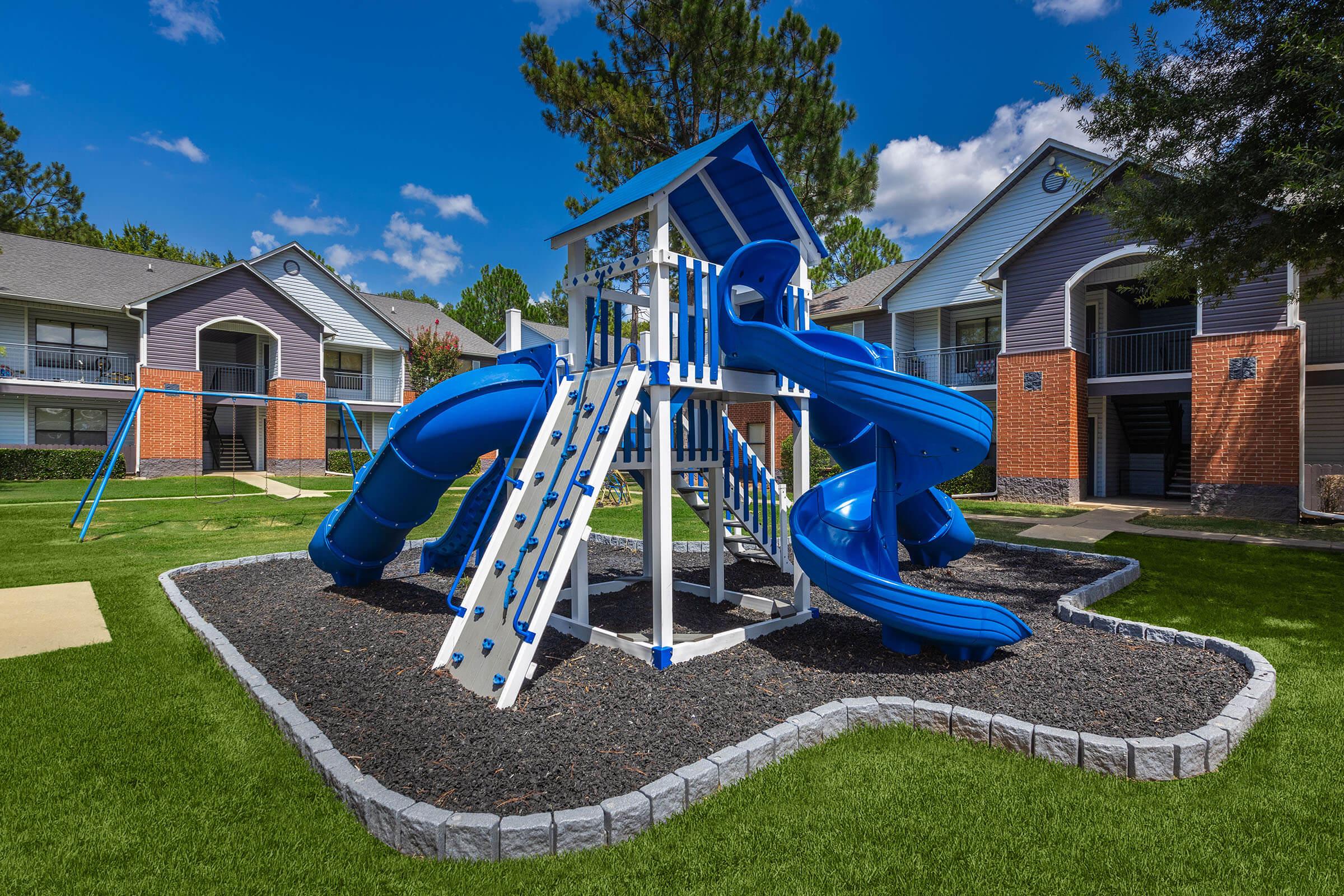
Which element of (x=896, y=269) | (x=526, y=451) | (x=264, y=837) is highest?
(x=896, y=269)

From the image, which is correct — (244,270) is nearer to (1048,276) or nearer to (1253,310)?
(1048,276)

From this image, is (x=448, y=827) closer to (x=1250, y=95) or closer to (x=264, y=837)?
(x=264, y=837)

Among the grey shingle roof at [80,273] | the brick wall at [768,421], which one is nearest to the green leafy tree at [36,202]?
the grey shingle roof at [80,273]

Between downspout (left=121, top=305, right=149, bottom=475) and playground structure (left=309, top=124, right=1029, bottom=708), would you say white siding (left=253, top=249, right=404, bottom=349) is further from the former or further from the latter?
playground structure (left=309, top=124, right=1029, bottom=708)

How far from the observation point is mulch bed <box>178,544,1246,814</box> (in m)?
3.79

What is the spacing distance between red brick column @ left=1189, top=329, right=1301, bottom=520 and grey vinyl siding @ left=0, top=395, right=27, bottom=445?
1407 inches

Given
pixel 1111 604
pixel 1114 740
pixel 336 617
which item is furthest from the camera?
pixel 1111 604

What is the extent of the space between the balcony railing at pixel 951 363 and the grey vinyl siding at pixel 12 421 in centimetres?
3009

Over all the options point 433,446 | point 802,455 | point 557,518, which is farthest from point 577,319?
point 802,455

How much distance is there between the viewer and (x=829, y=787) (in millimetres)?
3662

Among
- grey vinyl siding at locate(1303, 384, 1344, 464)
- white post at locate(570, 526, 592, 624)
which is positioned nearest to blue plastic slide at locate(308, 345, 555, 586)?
white post at locate(570, 526, 592, 624)

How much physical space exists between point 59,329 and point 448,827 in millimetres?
31555

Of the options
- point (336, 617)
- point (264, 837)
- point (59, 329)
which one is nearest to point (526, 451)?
point (336, 617)

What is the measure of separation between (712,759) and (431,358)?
1223 inches
